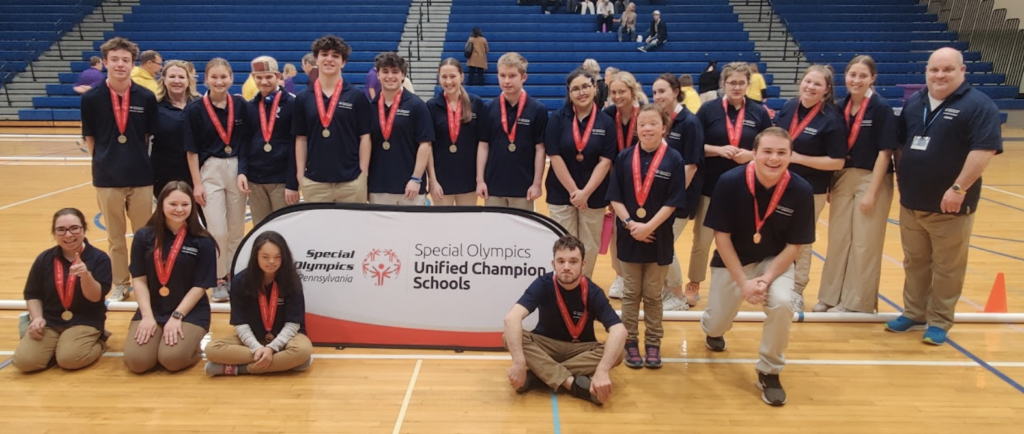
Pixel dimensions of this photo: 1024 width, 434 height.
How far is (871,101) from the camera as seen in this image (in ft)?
14.0

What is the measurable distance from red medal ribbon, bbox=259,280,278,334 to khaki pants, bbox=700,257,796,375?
2.46 metres

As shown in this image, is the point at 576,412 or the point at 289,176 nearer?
the point at 576,412

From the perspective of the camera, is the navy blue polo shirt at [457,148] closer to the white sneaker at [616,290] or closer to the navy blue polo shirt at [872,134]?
the white sneaker at [616,290]

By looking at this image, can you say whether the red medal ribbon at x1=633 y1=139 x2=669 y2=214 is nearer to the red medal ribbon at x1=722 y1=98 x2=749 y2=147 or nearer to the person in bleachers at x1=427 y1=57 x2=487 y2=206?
the red medal ribbon at x1=722 y1=98 x2=749 y2=147

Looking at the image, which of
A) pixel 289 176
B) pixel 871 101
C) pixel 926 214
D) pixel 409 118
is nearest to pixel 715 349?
→ pixel 926 214

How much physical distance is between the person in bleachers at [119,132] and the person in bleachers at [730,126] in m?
3.70

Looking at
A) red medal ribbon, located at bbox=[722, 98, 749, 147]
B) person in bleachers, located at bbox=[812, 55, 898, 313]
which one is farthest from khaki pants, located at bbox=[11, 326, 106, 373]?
person in bleachers, located at bbox=[812, 55, 898, 313]

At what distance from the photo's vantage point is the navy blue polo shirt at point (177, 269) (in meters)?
3.79

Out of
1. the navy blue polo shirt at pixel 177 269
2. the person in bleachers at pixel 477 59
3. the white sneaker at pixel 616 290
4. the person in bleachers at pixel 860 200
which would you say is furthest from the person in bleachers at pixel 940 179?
the person in bleachers at pixel 477 59

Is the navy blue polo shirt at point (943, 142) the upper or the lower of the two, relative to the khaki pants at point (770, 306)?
upper

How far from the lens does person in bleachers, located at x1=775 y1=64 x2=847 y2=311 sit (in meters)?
4.29

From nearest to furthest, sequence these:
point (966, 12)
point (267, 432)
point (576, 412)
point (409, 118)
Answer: point (267, 432), point (576, 412), point (409, 118), point (966, 12)

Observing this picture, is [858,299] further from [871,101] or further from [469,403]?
[469,403]

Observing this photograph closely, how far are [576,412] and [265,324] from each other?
1786mm
